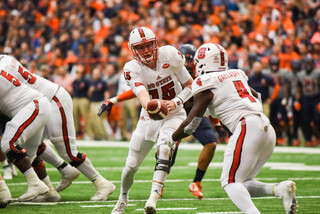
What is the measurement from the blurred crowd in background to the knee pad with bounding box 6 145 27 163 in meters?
6.39

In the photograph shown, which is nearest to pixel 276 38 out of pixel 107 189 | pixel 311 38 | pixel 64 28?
pixel 311 38

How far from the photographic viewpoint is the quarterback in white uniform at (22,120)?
614 centimetres

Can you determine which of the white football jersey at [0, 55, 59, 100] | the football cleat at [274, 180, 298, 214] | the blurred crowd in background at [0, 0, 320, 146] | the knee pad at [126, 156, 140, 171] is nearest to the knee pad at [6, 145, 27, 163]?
the white football jersey at [0, 55, 59, 100]

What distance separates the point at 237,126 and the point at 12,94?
2.65 m

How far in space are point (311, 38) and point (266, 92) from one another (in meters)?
1.63

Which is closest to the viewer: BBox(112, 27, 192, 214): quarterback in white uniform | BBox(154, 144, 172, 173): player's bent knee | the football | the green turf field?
the football

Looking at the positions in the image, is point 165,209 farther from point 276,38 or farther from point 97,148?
point 276,38

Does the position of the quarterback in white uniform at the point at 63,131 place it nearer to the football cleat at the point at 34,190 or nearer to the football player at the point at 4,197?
the football cleat at the point at 34,190

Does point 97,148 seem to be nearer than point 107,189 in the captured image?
No

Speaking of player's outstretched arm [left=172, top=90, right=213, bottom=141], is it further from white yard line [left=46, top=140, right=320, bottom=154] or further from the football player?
white yard line [left=46, top=140, right=320, bottom=154]

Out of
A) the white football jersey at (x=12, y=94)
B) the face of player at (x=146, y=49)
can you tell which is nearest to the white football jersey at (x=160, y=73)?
the face of player at (x=146, y=49)

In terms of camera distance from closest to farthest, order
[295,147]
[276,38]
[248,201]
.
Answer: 1. [248,201]
2. [295,147]
3. [276,38]

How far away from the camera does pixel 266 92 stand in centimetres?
1333

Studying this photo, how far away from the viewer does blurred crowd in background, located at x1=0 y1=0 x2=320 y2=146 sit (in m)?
13.4
